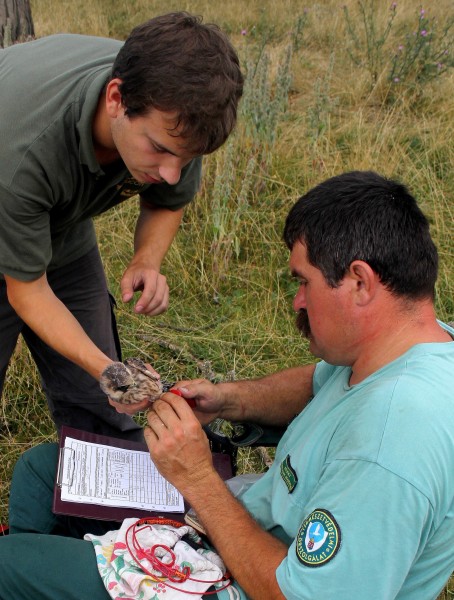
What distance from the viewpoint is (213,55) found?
1.76 m

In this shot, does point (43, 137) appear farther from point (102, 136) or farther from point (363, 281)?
point (363, 281)

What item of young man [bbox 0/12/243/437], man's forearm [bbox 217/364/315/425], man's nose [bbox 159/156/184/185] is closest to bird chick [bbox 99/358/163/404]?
young man [bbox 0/12/243/437]

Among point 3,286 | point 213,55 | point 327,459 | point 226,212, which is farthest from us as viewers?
point 226,212

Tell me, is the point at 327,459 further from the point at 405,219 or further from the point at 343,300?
the point at 405,219

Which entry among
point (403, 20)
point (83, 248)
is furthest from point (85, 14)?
point (83, 248)

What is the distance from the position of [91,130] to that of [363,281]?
920 mm

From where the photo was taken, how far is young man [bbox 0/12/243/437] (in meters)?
1.74

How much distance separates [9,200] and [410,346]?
117 cm

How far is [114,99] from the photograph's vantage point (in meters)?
1.82

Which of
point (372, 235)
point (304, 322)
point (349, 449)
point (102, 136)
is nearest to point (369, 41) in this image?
point (102, 136)

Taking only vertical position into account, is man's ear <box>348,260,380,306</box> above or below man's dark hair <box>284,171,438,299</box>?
below

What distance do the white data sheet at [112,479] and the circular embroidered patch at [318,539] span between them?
2.49ft

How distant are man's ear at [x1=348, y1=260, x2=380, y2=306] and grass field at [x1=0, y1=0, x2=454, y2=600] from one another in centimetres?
146

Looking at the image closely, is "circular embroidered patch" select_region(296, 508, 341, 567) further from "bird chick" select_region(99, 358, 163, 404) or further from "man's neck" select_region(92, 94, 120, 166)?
"man's neck" select_region(92, 94, 120, 166)
